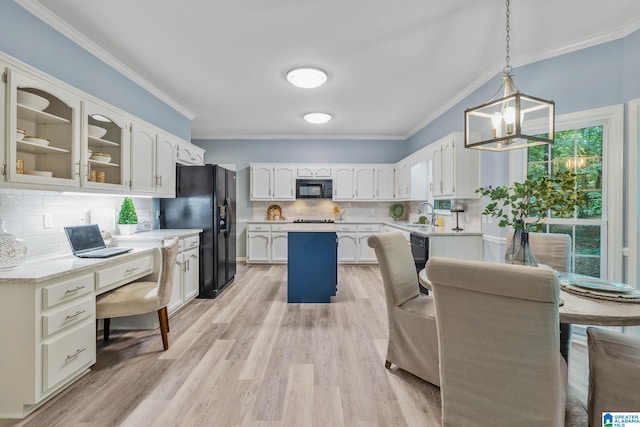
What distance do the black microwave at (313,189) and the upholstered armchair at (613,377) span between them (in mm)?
5032

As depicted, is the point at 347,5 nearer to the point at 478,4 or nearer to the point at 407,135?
the point at 478,4

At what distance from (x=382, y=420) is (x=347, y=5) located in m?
2.86

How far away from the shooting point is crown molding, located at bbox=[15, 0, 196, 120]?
2268 millimetres

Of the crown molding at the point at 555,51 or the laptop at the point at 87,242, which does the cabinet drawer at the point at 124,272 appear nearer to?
the laptop at the point at 87,242

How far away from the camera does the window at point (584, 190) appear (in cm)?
270

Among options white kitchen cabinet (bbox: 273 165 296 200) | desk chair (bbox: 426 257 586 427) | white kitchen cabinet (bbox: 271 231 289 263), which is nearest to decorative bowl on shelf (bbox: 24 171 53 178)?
desk chair (bbox: 426 257 586 427)

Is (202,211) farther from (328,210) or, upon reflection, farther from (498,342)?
(498,342)

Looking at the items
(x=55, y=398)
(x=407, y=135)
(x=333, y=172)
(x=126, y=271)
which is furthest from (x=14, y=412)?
(x=407, y=135)

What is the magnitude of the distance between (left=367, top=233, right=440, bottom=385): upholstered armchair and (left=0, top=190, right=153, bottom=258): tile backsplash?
2585mm

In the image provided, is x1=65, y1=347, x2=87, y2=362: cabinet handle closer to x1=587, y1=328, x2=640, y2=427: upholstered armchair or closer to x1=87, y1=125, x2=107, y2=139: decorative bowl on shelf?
x1=87, y1=125, x2=107, y2=139: decorative bowl on shelf

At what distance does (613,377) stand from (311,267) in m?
2.86

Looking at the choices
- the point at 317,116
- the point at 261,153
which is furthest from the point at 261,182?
the point at 317,116

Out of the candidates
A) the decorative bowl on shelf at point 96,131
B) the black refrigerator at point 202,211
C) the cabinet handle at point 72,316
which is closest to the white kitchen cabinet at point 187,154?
the black refrigerator at point 202,211

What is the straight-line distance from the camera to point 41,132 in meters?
2.20
